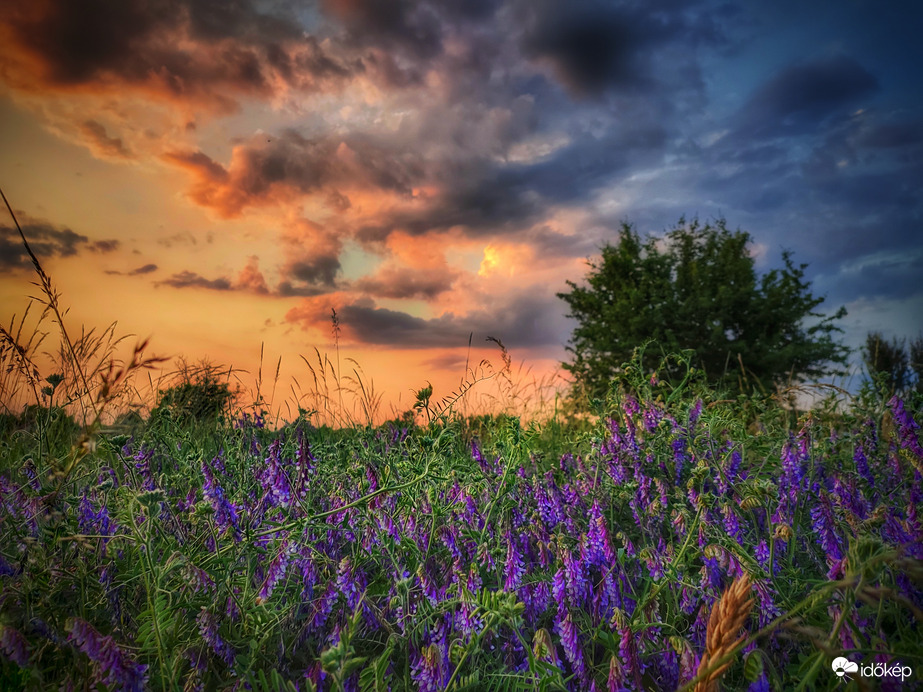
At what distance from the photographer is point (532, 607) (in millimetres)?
2303

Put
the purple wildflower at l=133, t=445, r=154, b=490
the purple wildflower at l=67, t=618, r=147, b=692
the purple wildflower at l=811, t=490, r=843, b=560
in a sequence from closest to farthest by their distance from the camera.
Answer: the purple wildflower at l=67, t=618, r=147, b=692 < the purple wildflower at l=811, t=490, r=843, b=560 < the purple wildflower at l=133, t=445, r=154, b=490

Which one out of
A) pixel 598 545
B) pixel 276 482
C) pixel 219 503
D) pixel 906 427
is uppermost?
pixel 906 427

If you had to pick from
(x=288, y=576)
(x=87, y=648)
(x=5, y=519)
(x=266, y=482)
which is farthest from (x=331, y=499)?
(x=5, y=519)

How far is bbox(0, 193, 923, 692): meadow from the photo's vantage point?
1.74m

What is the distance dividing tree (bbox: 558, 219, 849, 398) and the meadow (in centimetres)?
1838

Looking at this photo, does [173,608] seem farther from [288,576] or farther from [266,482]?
[266,482]

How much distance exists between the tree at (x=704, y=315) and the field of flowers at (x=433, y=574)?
1852 cm

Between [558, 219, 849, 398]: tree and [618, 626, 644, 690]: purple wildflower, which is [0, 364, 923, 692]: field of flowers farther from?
[558, 219, 849, 398]: tree

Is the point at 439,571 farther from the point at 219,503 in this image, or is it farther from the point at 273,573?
the point at 219,503

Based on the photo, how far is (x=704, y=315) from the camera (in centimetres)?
2295

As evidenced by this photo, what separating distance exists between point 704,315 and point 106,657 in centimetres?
2392

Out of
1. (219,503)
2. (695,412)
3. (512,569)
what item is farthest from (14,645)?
(695,412)

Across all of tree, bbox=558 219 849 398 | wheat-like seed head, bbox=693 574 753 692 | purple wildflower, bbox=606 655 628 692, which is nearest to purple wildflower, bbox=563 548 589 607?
purple wildflower, bbox=606 655 628 692

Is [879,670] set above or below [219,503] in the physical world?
below
